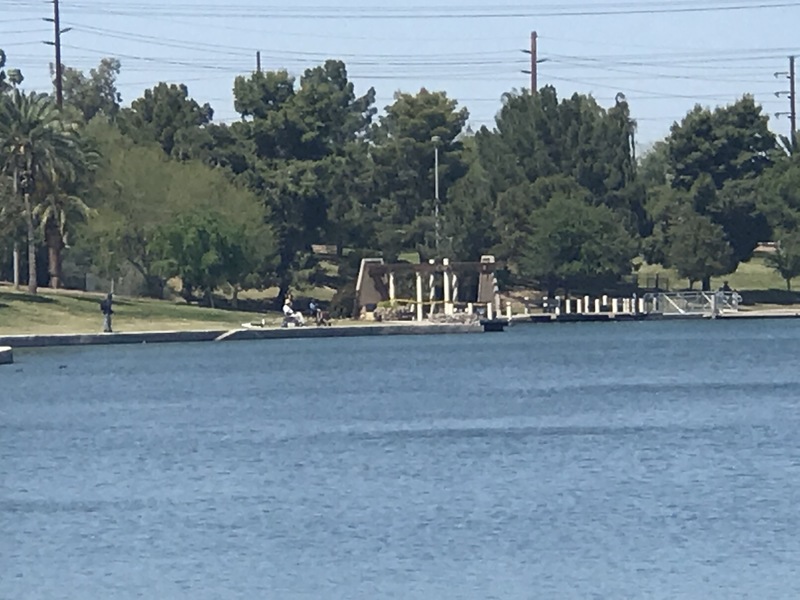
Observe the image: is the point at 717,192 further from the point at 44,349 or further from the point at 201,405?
the point at 201,405

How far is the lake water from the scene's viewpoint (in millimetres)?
26672

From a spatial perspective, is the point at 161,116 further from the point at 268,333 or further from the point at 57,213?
the point at 268,333

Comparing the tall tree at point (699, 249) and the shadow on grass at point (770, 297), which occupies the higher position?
the tall tree at point (699, 249)

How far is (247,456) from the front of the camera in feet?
136

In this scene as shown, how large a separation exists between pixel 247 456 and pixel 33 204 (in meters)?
53.3

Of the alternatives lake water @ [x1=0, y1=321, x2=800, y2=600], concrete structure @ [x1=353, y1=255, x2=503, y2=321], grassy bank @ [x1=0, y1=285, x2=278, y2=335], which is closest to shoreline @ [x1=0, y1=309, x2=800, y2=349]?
concrete structure @ [x1=353, y1=255, x2=503, y2=321]

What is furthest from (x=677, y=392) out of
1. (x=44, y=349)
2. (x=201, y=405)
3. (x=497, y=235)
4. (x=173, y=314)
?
(x=497, y=235)

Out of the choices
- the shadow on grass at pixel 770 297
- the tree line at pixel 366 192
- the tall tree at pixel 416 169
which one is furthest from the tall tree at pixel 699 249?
the tall tree at pixel 416 169

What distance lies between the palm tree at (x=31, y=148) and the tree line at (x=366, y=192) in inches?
3.3

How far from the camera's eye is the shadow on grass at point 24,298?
88.6 metres

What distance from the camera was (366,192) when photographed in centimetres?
11519

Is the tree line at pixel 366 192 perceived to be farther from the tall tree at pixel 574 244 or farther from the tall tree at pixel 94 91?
the tall tree at pixel 94 91

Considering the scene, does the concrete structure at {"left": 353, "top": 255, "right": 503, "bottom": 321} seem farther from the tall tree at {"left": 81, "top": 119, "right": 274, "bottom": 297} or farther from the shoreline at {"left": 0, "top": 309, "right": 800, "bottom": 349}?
the tall tree at {"left": 81, "top": 119, "right": 274, "bottom": 297}

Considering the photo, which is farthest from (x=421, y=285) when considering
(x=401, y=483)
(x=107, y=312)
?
(x=401, y=483)
